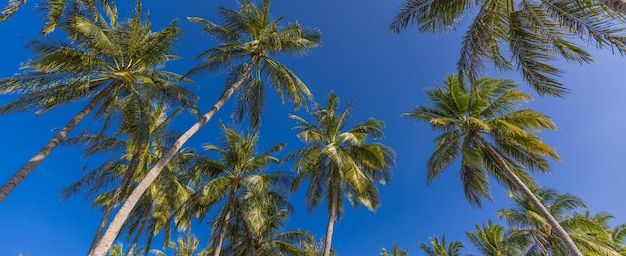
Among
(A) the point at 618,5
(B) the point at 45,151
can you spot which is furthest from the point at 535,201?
(B) the point at 45,151

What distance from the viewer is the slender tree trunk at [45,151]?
7858 mm

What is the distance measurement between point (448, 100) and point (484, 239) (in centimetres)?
1110

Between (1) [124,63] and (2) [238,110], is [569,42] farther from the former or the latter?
(1) [124,63]

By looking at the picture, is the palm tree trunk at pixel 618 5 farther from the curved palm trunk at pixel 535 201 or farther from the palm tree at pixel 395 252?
the palm tree at pixel 395 252

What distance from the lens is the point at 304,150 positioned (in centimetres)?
1578

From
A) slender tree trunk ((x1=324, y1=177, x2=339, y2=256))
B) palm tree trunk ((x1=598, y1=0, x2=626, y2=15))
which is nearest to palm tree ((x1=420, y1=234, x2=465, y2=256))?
slender tree trunk ((x1=324, y1=177, x2=339, y2=256))

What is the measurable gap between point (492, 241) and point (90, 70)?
77.9ft

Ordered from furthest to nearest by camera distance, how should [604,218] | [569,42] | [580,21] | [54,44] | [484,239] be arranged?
1. [484,239]
2. [604,218]
3. [54,44]
4. [569,42]
5. [580,21]

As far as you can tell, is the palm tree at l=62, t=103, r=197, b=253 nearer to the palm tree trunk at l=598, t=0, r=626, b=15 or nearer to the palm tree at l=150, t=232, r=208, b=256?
the palm tree at l=150, t=232, r=208, b=256

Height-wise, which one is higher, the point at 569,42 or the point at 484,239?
the point at 484,239

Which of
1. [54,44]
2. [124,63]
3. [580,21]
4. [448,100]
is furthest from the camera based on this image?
[448,100]

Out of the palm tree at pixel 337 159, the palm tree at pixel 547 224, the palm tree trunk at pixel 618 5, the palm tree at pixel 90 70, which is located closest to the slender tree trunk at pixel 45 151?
the palm tree at pixel 90 70

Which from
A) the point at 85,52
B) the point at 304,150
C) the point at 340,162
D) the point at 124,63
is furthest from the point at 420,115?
the point at 85,52

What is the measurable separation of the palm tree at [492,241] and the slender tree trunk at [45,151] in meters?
22.4
